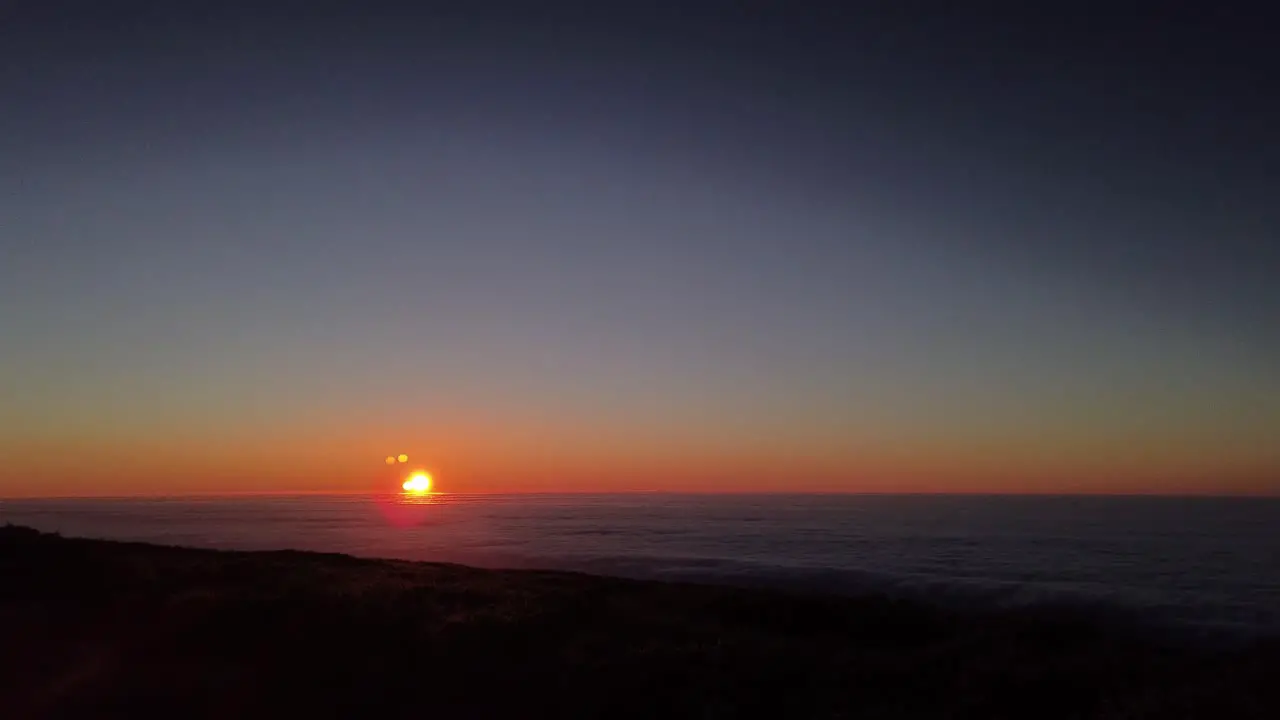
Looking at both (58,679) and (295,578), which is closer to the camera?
(58,679)

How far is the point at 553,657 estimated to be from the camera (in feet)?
60.9

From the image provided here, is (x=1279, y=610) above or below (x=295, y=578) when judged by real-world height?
below

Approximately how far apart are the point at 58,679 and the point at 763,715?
44.6 feet

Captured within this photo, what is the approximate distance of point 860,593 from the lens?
3747cm

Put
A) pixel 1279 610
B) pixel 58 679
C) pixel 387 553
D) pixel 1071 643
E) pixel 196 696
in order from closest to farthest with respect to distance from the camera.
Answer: pixel 196 696 → pixel 58 679 → pixel 1071 643 → pixel 1279 610 → pixel 387 553

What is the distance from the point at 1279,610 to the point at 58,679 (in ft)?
133

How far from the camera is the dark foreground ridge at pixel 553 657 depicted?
1533 centimetres

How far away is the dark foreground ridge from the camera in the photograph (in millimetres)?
15328

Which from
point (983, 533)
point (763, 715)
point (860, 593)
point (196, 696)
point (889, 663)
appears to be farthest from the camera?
point (983, 533)

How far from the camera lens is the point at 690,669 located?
55.7 ft

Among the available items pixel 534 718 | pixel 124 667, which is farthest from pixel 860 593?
pixel 124 667

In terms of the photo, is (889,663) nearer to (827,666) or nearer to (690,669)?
(827,666)

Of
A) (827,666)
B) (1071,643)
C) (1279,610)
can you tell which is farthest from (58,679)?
(1279,610)

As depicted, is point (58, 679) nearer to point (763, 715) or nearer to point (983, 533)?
point (763, 715)
